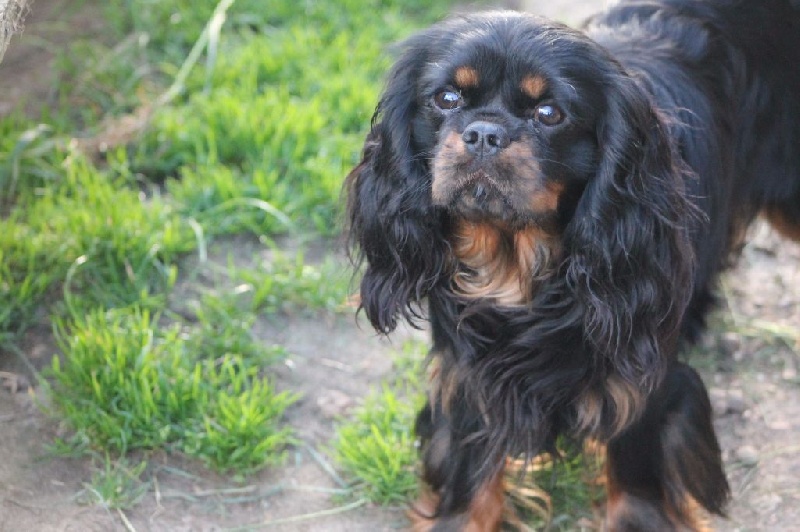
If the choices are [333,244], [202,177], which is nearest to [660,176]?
[333,244]

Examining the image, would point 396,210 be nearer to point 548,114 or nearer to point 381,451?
point 548,114

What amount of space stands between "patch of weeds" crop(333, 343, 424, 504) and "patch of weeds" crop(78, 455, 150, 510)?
0.58m

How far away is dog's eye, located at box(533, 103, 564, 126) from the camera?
2.60 meters

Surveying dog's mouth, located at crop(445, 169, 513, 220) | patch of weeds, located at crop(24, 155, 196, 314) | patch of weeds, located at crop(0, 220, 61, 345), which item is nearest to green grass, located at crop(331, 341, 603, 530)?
dog's mouth, located at crop(445, 169, 513, 220)

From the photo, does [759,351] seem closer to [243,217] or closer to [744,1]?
[744,1]

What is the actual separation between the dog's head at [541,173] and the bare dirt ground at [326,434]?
31.6 inches

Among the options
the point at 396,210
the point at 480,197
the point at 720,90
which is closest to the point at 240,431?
the point at 396,210

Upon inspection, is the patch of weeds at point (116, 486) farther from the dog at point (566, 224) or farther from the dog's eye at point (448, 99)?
the dog's eye at point (448, 99)

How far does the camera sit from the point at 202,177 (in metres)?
4.34

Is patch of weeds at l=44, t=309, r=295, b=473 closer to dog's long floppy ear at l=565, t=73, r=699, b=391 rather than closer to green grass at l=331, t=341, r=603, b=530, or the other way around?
green grass at l=331, t=341, r=603, b=530

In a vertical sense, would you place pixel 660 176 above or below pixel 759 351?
above

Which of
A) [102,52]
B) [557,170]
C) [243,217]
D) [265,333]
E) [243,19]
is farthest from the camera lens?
[243,19]

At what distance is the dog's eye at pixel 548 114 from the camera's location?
2.60m

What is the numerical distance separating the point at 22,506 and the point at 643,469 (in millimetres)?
1696
